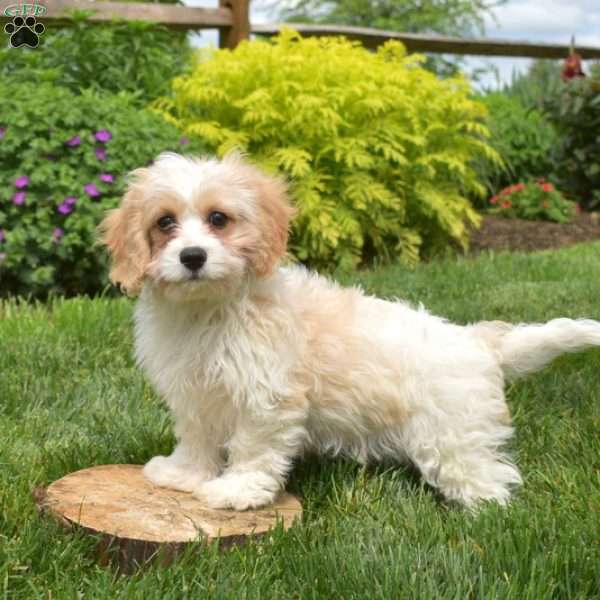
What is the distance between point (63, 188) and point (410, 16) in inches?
598

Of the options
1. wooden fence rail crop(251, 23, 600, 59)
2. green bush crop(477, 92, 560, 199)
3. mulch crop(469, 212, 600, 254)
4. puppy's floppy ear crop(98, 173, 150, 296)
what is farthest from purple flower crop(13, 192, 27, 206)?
green bush crop(477, 92, 560, 199)

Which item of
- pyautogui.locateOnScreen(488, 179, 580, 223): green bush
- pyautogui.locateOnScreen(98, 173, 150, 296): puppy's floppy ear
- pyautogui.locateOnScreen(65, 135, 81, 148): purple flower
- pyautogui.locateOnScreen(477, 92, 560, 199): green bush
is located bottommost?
pyautogui.locateOnScreen(488, 179, 580, 223): green bush

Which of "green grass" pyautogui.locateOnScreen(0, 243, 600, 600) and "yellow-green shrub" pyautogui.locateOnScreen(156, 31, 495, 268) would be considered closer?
"green grass" pyautogui.locateOnScreen(0, 243, 600, 600)

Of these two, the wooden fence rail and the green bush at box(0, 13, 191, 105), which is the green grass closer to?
the green bush at box(0, 13, 191, 105)

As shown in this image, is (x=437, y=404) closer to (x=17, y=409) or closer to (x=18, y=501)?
(x=18, y=501)

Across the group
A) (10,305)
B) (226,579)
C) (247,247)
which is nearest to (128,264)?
(247,247)

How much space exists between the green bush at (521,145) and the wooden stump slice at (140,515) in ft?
35.3

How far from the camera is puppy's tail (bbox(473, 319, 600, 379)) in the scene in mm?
3414

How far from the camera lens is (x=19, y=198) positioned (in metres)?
7.01

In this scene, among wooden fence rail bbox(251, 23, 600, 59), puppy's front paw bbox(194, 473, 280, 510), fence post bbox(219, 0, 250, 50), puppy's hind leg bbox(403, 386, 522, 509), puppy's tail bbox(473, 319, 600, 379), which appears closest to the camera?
puppy's front paw bbox(194, 473, 280, 510)

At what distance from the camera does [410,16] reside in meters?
20.4

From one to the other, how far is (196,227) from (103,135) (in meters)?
4.62

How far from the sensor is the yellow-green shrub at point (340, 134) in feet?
26.7

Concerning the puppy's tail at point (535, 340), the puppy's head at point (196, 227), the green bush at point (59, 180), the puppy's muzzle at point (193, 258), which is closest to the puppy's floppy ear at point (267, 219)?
the puppy's head at point (196, 227)
